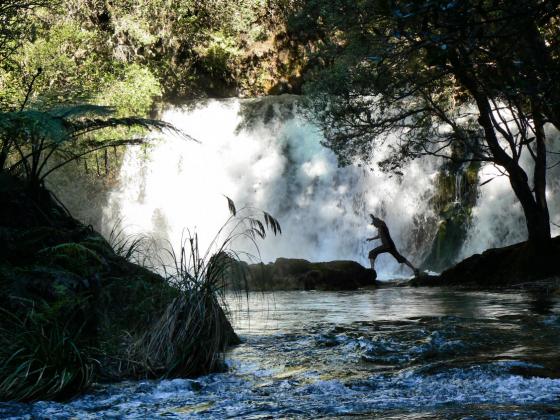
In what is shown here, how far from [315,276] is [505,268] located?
464 cm

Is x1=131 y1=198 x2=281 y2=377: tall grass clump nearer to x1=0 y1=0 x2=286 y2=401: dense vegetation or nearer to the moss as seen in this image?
x1=0 y1=0 x2=286 y2=401: dense vegetation

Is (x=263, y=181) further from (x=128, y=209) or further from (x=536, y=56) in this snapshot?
(x=536, y=56)

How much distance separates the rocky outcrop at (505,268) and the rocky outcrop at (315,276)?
55.7 inches

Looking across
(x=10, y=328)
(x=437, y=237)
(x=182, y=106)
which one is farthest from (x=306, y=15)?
(x=10, y=328)

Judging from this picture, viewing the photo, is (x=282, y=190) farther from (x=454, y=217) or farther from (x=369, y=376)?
(x=369, y=376)

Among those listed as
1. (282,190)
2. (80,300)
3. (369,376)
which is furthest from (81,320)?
(282,190)

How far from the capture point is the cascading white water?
23.6m

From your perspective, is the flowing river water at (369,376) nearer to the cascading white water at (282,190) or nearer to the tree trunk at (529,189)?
the tree trunk at (529,189)

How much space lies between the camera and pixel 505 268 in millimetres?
17859

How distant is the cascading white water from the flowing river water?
12328mm

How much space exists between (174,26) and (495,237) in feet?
48.5

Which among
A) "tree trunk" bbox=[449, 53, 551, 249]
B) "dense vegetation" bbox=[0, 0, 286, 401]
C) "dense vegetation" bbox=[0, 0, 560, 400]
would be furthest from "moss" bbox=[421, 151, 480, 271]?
"dense vegetation" bbox=[0, 0, 286, 401]

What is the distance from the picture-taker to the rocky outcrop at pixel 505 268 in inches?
671

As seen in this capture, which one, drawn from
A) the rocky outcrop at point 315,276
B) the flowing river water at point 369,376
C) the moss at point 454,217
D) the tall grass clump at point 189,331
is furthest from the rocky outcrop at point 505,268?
the tall grass clump at point 189,331
